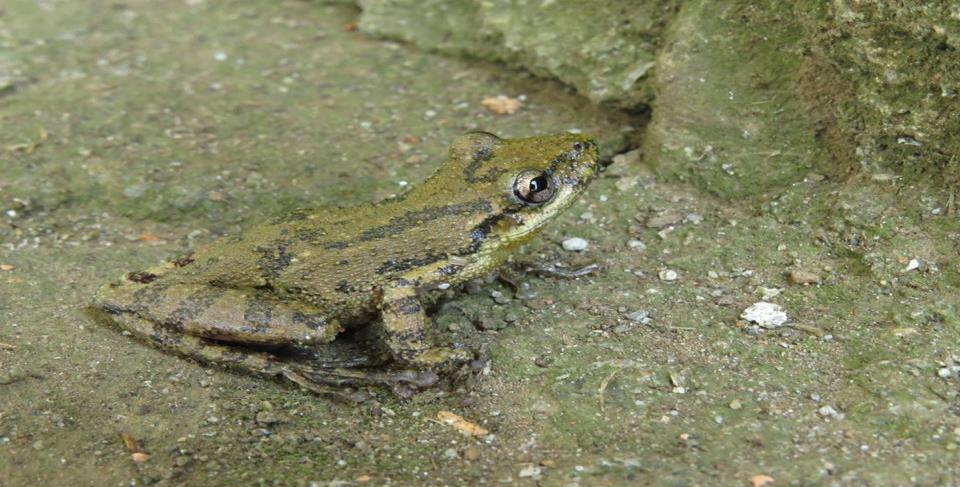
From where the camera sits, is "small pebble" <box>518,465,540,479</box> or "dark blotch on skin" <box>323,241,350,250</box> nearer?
"small pebble" <box>518,465,540,479</box>

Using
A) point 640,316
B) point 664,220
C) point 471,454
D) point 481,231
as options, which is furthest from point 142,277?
point 664,220

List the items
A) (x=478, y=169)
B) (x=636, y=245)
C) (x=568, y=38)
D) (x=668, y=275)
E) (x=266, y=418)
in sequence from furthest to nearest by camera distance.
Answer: (x=568, y=38) < (x=636, y=245) < (x=668, y=275) < (x=478, y=169) < (x=266, y=418)

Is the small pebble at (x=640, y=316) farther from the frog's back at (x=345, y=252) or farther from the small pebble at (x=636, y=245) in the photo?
the frog's back at (x=345, y=252)

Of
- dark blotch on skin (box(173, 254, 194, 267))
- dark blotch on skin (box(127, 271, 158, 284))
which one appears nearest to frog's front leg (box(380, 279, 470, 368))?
dark blotch on skin (box(173, 254, 194, 267))

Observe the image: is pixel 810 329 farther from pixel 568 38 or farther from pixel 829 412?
pixel 568 38

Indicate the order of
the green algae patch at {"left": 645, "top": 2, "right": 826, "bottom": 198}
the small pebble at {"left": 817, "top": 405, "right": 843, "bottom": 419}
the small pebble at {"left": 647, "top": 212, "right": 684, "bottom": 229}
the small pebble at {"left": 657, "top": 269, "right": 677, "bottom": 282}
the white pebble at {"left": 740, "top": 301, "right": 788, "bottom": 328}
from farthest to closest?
the small pebble at {"left": 647, "top": 212, "right": 684, "bottom": 229}
the green algae patch at {"left": 645, "top": 2, "right": 826, "bottom": 198}
the small pebble at {"left": 657, "top": 269, "right": 677, "bottom": 282}
the white pebble at {"left": 740, "top": 301, "right": 788, "bottom": 328}
the small pebble at {"left": 817, "top": 405, "right": 843, "bottom": 419}

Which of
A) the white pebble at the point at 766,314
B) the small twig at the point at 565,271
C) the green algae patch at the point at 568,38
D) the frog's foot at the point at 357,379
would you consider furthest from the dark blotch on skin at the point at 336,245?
the green algae patch at the point at 568,38

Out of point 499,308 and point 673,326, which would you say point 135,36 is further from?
point 673,326

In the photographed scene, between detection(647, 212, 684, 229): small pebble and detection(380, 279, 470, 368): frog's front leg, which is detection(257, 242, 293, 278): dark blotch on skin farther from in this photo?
detection(647, 212, 684, 229): small pebble

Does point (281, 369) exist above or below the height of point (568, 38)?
below
